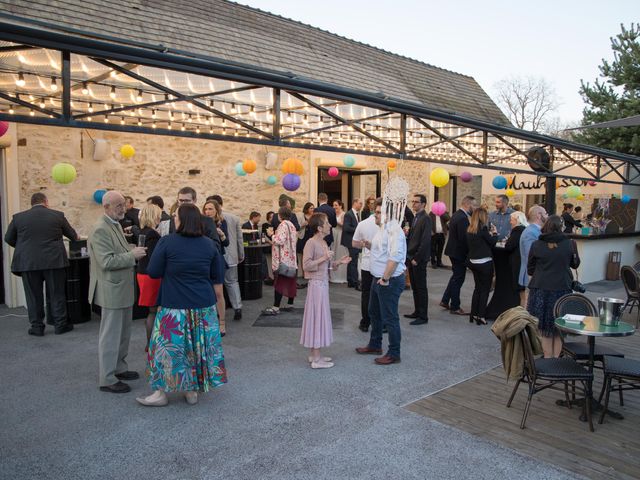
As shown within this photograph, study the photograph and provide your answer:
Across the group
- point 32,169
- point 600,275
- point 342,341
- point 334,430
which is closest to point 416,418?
point 334,430

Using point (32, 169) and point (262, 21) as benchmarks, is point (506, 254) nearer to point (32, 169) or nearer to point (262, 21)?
point (32, 169)

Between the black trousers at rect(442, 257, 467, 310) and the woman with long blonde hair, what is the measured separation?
296 millimetres

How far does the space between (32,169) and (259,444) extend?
263 inches

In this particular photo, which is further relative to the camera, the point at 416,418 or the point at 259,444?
the point at 416,418

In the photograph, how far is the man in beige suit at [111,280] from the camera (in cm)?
420

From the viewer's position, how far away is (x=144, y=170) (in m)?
9.57

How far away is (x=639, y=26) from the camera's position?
1535cm

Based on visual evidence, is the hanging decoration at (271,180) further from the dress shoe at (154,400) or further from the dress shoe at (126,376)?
the dress shoe at (154,400)

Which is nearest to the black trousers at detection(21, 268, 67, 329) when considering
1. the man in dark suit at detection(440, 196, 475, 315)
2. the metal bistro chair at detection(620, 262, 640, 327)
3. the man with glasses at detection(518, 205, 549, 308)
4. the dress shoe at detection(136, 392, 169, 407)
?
the dress shoe at detection(136, 392, 169, 407)

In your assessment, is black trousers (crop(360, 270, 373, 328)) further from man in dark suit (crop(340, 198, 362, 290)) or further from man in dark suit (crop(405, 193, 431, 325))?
man in dark suit (crop(340, 198, 362, 290))

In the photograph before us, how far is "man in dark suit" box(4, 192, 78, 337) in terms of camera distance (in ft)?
20.1

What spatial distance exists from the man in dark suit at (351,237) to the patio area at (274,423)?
3.78 meters

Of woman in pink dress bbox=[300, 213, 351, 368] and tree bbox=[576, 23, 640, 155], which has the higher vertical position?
tree bbox=[576, 23, 640, 155]

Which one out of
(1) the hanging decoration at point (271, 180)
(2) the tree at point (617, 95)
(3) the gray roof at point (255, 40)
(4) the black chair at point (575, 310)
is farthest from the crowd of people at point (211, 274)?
(2) the tree at point (617, 95)
